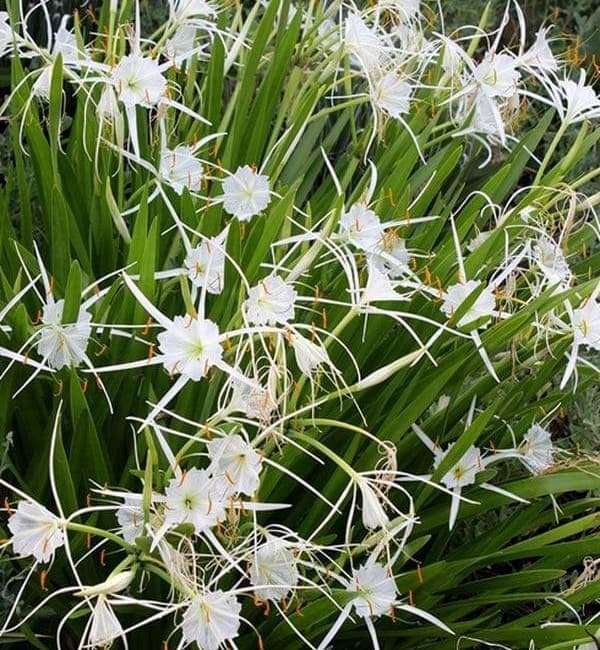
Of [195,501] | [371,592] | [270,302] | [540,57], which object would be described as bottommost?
[371,592]

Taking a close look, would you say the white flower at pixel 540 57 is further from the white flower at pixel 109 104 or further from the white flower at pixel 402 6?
the white flower at pixel 109 104

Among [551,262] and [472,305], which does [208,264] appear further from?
[551,262]

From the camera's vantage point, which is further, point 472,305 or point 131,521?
point 472,305

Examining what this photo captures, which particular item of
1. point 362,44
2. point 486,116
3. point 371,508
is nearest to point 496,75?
point 486,116

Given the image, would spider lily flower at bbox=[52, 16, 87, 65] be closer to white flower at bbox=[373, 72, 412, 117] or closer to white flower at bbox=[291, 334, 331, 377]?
white flower at bbox=[373, 72, 412, 117]

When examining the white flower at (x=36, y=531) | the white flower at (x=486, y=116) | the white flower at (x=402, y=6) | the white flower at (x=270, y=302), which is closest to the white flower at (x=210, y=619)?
the white flower at (x=36, y=531)

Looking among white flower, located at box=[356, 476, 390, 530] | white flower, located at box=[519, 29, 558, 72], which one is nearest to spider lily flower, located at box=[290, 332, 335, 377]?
white flower, located at box=[356, 476, 390, 530]

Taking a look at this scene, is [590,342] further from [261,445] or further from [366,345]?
[261,445]
